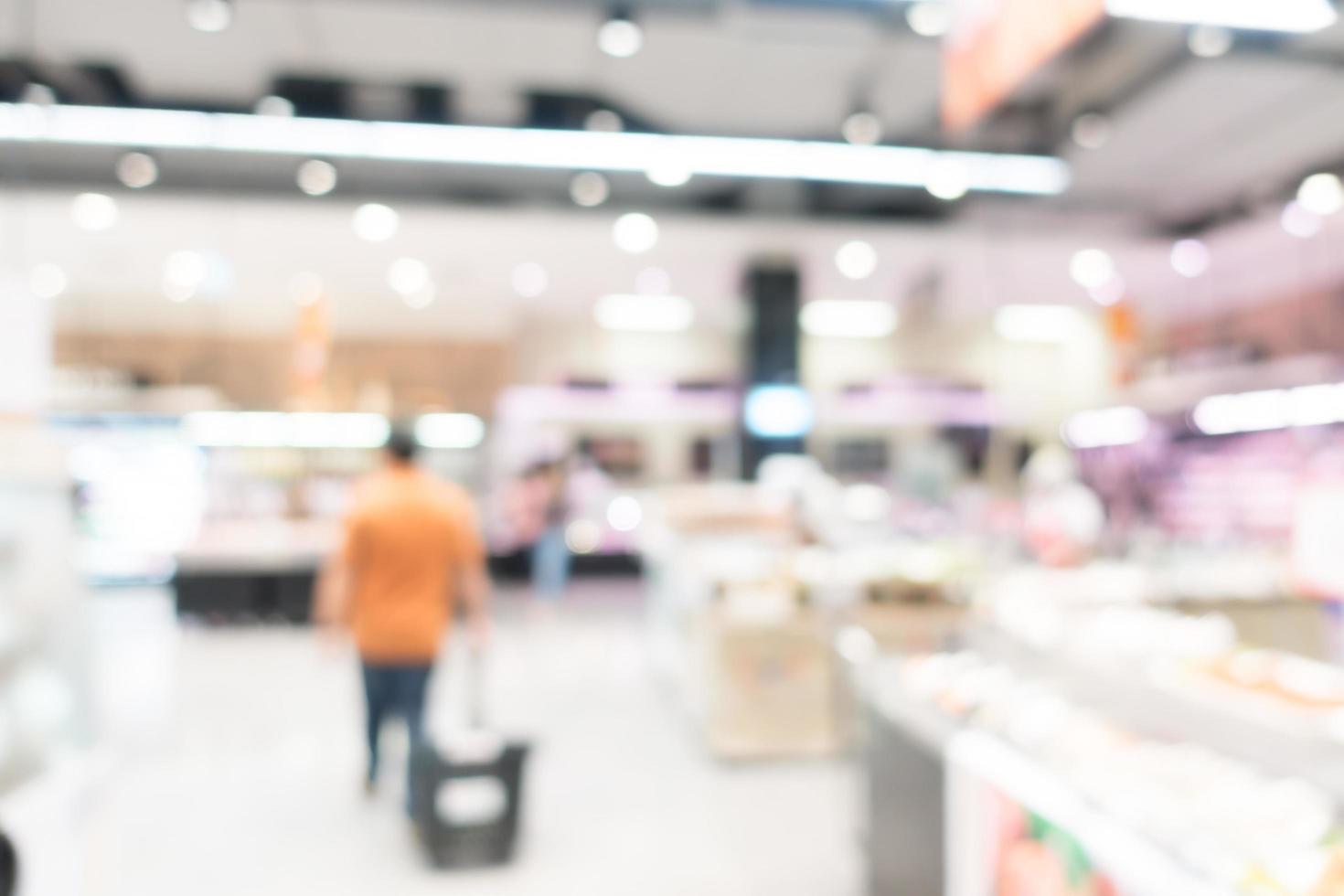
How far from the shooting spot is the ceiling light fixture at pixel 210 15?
18.4 ft

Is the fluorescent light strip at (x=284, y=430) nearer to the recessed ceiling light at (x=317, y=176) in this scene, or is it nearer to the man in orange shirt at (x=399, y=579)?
the recessed ceiling light at (x=317, y=176)

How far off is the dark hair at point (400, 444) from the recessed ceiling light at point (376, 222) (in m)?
4.60

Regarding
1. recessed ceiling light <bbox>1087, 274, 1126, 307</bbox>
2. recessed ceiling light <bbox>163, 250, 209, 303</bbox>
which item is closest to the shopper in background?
recessed ceiling light <bbox>163, 250, 209, 303</bbox>

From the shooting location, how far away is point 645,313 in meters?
13.0

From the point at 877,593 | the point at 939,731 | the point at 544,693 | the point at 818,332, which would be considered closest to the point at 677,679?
the point at 544,693

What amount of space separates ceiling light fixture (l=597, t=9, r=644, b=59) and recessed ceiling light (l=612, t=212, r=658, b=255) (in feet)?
7.45

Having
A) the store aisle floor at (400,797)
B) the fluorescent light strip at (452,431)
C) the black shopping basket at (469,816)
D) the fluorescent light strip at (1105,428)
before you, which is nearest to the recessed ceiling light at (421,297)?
the fluorescent light strip at (452,431)

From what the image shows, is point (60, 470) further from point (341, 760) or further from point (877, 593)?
point (877, 593)

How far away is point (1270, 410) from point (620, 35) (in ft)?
26.0

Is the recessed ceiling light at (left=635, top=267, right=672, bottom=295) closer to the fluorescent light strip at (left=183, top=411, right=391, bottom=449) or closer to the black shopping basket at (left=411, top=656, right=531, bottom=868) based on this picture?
the fluorescent light strip at (left=183, top=411, right=391, bottom=449)

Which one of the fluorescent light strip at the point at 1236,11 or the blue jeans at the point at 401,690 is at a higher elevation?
the fluorescent light strip at the point at 1236,11

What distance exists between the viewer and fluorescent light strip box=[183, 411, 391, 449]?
11719mm

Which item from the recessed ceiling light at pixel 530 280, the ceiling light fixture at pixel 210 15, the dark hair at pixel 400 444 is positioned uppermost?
the ceiling light fixture at pixel 210 15

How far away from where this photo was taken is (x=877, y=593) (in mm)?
5402
